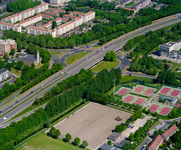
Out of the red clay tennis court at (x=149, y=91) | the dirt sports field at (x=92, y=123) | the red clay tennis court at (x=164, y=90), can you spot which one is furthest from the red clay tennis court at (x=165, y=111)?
the dirt sports field at (x=92, y=123)

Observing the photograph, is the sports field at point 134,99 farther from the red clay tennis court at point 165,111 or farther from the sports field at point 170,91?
the sports field at point 170,91

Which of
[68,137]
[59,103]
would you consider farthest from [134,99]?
[68,137]

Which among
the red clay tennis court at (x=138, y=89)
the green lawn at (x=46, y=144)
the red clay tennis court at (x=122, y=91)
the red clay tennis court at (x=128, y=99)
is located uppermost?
the red clay tennis court at (x=138, y=89)

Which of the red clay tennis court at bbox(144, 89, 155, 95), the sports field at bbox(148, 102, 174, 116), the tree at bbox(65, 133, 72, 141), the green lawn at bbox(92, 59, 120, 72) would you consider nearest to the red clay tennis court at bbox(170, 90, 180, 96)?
the red clay tennis court at bbox(144, 89, 155, 95)

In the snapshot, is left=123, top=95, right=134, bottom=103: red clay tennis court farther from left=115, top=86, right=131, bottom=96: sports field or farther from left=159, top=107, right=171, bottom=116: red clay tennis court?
left=159, top=107, right=171, bottom=116: red clay tennis court

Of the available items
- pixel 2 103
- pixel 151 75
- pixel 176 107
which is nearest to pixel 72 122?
pixel 2 103

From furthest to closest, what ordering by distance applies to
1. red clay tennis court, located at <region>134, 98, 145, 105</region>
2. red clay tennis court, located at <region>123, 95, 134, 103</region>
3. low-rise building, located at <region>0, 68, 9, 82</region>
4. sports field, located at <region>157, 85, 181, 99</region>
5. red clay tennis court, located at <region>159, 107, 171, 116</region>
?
low-rise building, located at <region>0, 68, 9, 82</region> < sports field, located at <region>157, 85, 181, 99</region> < red clay tennis court, located at <region>123, 95, 134, 103</region> < red clay tennis court, located at <region>134, 98, 145, 105</region> < red clay tennis court, located at <region>159, 107, 171, 116</region>
